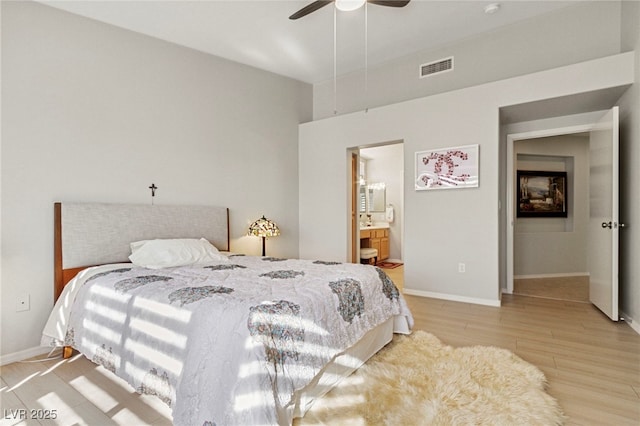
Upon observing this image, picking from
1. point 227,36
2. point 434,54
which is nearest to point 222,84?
point 227,36

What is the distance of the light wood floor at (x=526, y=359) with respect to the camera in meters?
1.81

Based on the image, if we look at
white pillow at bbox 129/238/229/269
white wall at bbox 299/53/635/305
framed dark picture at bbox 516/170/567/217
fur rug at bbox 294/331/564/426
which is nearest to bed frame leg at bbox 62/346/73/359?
white pillow at bbox 129/238/229/269

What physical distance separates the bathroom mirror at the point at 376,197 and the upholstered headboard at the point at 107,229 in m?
4.74

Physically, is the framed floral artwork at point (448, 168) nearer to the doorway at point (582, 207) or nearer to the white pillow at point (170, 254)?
the doorway at point (582, 207)

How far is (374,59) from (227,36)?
2.00m

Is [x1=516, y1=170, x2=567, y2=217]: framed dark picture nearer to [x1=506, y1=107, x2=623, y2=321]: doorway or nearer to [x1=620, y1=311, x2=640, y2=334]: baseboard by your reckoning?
[x1=506, y1=107, x2=623, y2=321]: doorway

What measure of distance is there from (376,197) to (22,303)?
6.42m

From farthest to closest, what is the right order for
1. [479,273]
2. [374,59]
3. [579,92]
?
[374,59], [479,273], [579,92]

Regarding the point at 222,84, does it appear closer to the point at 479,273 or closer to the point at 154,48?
the point at 154,48

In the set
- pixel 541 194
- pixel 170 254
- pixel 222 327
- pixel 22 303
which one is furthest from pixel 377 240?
pixel 222 327

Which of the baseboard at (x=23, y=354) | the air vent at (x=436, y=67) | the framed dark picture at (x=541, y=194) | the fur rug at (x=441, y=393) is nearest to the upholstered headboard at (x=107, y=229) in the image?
the baseboard at (x=23, y=354)

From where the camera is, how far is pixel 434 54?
14.4ft

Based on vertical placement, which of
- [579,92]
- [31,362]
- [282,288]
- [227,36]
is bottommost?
[31,362]

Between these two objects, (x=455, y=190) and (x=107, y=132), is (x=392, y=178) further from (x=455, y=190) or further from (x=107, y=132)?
(x=107, y=132)
